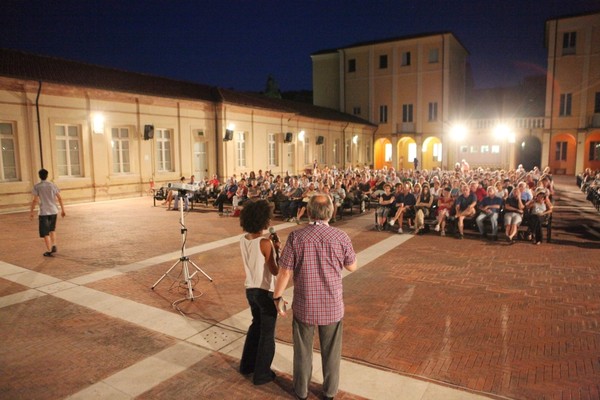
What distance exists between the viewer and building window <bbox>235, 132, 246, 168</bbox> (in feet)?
83.4

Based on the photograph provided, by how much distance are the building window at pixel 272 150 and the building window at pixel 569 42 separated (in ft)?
81.9

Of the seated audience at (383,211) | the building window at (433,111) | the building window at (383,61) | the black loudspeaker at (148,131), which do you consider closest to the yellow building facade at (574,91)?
the building window at (433,111)

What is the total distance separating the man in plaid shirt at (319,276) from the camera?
11.7 feet

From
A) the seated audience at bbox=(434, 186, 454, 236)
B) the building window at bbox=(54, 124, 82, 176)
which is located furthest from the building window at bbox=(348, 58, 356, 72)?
the seated audience at bbox=(434, 186, 454, 236)

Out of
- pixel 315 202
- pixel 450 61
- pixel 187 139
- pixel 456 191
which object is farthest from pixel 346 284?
pixel 450 61

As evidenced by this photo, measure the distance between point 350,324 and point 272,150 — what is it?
23668 mm

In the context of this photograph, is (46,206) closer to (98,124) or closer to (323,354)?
(323,354)

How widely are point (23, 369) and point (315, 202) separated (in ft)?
11.7

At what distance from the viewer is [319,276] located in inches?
141

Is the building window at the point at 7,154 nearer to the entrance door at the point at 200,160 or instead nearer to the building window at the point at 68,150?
the building window at the point at 68,150

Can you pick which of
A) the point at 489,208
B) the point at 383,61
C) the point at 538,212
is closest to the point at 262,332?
the point at 489,208

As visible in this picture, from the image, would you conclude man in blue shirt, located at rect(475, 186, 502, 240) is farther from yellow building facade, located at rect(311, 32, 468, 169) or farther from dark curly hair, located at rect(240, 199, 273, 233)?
yellow building facade, located at rect(311, 32, 468, 169)

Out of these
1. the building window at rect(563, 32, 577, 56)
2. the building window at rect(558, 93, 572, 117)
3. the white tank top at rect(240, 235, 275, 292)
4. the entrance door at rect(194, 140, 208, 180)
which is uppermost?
the building window at rect(563, 32, 577, 56)

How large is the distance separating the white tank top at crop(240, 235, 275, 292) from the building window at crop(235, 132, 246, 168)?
21.7 metres
